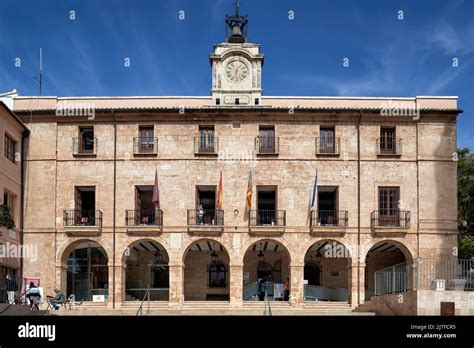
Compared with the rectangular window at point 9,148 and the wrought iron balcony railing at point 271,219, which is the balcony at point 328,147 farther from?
the rectangular window at point 9,148

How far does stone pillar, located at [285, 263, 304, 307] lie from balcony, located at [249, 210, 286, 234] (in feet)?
5.98

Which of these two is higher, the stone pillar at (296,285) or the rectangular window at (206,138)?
the rectangular window at (206,138)

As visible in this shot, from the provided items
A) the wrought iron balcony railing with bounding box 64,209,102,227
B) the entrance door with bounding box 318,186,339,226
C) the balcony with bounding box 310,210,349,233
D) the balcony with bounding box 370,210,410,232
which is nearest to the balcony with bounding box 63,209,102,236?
the wrought iron balcony railing with bounding box 64,209,102,227

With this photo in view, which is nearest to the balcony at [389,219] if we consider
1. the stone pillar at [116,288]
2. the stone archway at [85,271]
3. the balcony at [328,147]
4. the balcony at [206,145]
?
the balcony at [328,147]

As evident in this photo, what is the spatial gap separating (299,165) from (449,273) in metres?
11.7

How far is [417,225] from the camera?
1254 inches

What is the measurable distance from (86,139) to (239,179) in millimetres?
7734

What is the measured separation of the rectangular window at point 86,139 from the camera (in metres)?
33.1

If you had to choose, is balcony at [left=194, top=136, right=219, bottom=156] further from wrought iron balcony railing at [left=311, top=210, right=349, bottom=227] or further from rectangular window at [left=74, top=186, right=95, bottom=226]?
wrought iron balcony railing at [left=311, top=210, right=349, bottom=227]

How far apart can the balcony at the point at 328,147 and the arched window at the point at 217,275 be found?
8.46m

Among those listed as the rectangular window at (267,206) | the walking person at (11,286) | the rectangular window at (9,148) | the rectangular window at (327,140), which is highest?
the rectangular window at (327,140)

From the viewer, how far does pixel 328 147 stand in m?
32.9

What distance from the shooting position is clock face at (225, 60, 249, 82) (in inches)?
1362
